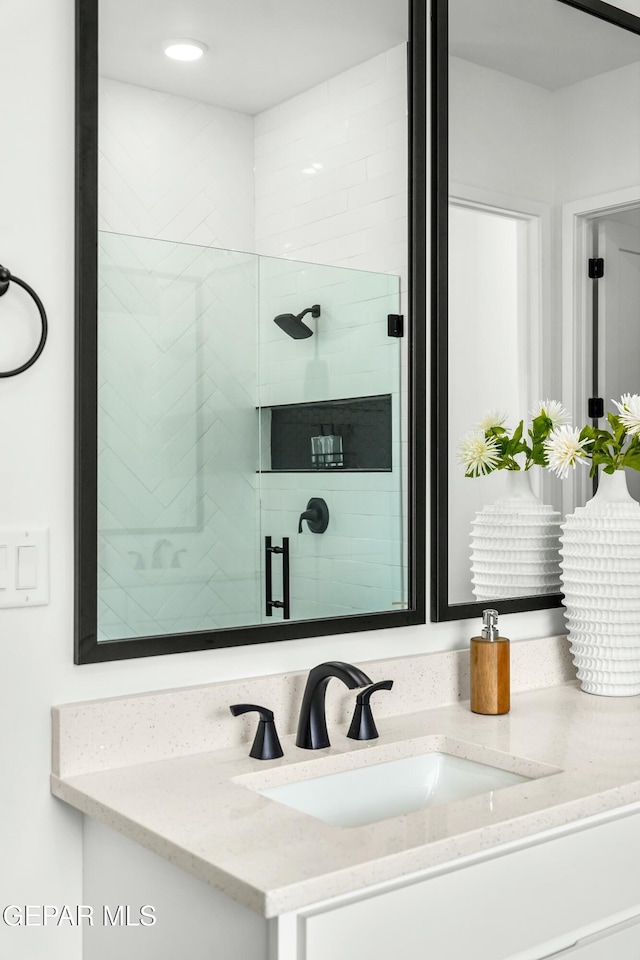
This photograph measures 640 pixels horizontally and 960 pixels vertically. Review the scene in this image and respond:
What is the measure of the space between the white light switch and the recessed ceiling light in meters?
0.83

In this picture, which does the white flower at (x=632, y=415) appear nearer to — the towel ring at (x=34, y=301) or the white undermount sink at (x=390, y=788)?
the white undermount sink at (x=390, y=788)

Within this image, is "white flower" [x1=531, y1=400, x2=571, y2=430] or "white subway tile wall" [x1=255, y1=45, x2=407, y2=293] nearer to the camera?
"white subway tile wall" [x1=255, y1=45, x2=407, y2=293]

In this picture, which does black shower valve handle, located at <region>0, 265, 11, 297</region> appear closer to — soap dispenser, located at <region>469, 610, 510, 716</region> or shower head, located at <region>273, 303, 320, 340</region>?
shower head, located at <region>273, 303, 320, 340</region>

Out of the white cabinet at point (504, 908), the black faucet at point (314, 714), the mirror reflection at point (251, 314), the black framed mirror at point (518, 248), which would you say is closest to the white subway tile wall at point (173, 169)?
the mirror reflection at point (251, 314)

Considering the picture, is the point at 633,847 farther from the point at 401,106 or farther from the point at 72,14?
the point at 72,14

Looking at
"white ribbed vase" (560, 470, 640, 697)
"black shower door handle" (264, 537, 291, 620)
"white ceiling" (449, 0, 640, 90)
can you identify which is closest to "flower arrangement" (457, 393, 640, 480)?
"white ribbed vase" (560, 470, 640, 697)

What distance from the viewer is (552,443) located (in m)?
1.98

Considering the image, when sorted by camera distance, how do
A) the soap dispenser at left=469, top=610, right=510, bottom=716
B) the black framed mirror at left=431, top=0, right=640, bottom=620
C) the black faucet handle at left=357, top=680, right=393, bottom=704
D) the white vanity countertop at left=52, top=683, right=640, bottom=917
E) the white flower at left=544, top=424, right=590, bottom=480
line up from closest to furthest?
the white vanity countertop at left=52, top=683, right=640, bottom=917 < the black faucet handle at left=357, top=680, right=393, bottom=704 < the soap dispenser at left=469, top=610, right=510, bottom=716 < the black framed mirror at left=431, top=0, right=640, bottom=620 < the white flower at left=544, top=424, right=590, bottom=480

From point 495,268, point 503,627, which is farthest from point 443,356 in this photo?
point 503,627

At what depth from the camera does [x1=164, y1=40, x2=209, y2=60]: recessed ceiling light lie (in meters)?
1.52

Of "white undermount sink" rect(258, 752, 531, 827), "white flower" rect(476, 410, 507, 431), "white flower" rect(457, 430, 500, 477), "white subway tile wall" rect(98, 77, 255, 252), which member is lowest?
"white undermount sink" rect(258, 752, 531, 827)

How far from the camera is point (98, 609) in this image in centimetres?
143

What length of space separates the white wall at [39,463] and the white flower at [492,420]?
875 mm

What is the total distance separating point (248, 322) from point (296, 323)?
10 cm
